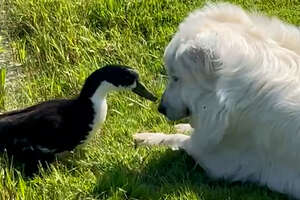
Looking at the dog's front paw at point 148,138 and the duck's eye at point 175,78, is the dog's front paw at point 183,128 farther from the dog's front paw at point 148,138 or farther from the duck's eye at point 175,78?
the duck's eye at point 175,78

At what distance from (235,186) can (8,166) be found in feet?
4.62

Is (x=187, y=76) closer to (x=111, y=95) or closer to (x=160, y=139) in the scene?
(x=160, y=139)

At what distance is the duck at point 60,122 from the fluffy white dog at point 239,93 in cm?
45

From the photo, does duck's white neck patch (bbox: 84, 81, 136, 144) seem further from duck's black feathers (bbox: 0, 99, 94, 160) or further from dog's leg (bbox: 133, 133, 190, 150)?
dog's leg (bbox: 133, 133, 190, 150)

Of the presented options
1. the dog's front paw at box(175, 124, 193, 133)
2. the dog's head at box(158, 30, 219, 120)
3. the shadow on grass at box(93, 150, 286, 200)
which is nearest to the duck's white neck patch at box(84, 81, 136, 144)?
the shadow on grass at box(93, 150, 286, 200)

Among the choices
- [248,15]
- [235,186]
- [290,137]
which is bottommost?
[235,186]

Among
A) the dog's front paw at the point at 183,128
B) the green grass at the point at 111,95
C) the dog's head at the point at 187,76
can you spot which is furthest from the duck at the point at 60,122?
the dog's front paw at the point at 183,128

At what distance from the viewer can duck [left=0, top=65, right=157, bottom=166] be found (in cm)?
471

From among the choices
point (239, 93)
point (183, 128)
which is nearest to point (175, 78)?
point (239, 93)

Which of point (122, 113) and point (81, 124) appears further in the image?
point (122, 113)

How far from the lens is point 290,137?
4.20 meters

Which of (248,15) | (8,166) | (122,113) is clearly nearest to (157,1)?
(122,113)

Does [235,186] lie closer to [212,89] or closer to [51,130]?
[212,89]

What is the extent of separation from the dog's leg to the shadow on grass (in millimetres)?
193
